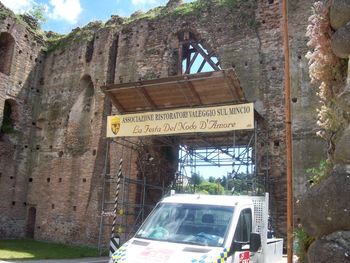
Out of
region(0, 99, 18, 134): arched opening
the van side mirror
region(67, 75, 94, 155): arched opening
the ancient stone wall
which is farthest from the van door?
region(0, 99, 18, 134): arched opening

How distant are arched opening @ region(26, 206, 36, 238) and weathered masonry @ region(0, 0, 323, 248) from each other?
0.04 meters

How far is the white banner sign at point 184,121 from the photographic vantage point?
11.6 m

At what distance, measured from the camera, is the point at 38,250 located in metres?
13.9

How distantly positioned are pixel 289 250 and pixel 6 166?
1459 centimetres

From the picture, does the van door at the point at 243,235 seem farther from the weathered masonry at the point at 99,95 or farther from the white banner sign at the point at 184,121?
the weathered masonry at the point at 99,95

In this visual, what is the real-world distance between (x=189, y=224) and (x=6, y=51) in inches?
642

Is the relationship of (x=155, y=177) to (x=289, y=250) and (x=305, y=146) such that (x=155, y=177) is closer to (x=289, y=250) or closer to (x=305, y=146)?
(x=305, y=146)

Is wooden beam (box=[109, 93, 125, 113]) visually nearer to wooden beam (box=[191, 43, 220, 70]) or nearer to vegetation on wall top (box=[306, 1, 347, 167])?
wooden beam (box=[191, 43, 220, 70])

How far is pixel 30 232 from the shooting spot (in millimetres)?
18094

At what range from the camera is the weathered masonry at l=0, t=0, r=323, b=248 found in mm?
14102

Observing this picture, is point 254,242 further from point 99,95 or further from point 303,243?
point 99,95

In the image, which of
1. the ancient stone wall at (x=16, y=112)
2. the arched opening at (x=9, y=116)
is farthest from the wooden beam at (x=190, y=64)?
the arched opening at (x=9, y=116)

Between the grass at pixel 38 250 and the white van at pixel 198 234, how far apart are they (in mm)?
7575

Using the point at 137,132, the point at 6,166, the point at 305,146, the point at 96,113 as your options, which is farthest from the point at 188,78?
the point at 6,166
